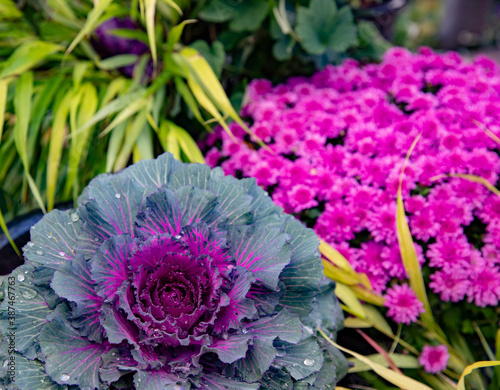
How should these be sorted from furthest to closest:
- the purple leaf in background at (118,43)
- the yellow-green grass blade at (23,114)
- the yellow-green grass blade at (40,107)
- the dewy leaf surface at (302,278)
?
the purple leaf in background at (118,43), the yellow-green grass blade at (40,107), the yellow-green grass blade at (23,114), the dewy leaf surface at (302,278)

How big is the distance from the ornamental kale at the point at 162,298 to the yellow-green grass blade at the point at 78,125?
0.41 m

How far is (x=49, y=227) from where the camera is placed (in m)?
0.70

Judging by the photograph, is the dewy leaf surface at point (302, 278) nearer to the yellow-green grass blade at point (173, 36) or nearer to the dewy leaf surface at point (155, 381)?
the dewy leaf surface at point (155, 381)

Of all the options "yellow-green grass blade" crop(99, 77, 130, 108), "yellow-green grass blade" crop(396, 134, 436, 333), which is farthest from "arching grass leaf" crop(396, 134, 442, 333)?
"yellow-green grass blade" crop(99, 77, 130, 108)

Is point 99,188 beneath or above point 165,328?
above

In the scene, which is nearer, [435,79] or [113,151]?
[113,151]

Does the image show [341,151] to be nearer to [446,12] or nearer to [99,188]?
[99,188]

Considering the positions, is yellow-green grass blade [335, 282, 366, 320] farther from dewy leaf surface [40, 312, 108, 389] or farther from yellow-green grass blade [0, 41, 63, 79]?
yellow-green grass blade [0, 41, 63, 79]

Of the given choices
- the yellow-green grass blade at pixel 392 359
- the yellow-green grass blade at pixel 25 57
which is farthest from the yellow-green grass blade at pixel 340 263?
the yellow-green grass blade at pixel 25 57

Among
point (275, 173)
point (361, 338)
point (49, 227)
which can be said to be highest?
point (49, 227)

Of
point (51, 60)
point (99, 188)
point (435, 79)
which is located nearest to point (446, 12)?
point (435, 79)

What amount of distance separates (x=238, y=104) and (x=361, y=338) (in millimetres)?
735

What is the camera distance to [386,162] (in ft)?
3.39

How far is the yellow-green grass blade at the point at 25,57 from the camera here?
41.8 inches
